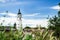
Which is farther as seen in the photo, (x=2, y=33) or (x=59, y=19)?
(x=59, y=19)

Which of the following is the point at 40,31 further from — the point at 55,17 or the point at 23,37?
the point at 55,17

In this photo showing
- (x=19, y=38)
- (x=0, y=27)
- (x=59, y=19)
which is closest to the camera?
(x=19, y=38)

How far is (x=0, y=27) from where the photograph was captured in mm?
3121

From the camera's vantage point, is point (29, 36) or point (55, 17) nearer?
point (29, 36)

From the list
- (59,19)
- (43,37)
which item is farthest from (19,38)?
(59,19)

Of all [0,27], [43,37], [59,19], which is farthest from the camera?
[59,19]

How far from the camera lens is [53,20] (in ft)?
129

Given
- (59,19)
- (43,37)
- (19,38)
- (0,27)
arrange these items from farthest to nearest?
(59,19) < (0,27) < (43,37) < (19,38)

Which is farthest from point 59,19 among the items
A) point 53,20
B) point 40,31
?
point 40,31

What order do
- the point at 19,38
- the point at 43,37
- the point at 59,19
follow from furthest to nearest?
the point at 59,19, the point at 43,37, the point at 19,38

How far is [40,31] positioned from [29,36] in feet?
1.42

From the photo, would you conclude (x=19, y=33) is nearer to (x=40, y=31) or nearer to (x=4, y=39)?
(x=4, y=39)

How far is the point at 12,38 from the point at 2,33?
0.14 meters

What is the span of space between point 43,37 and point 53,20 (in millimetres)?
36753
